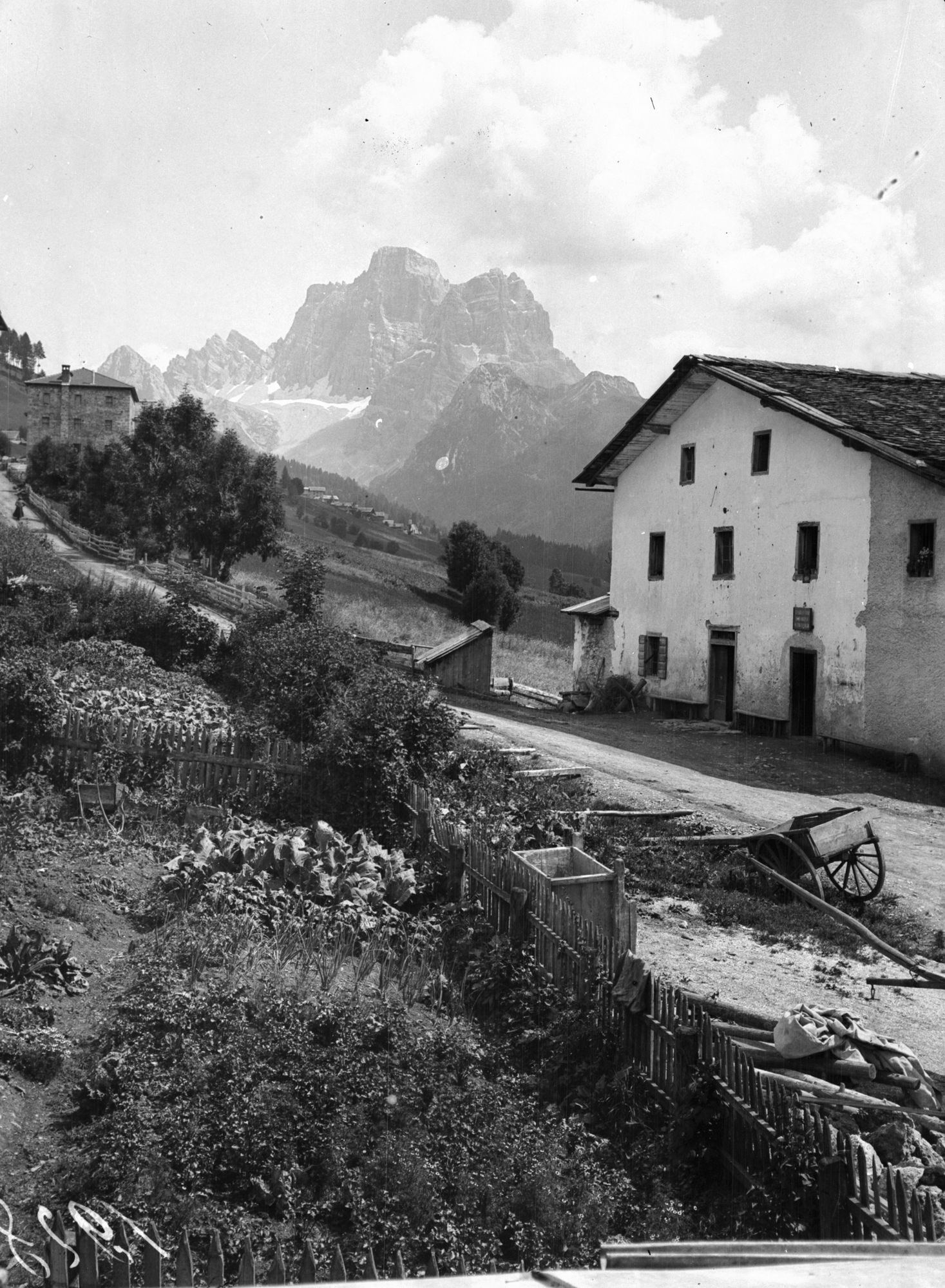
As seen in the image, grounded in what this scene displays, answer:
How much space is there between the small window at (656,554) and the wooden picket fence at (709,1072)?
2257cm

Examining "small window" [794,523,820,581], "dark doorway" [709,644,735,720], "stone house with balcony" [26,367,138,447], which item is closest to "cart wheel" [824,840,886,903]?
"small window" [794,523,820,581]

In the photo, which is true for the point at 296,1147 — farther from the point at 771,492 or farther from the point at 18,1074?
the point at 771,492

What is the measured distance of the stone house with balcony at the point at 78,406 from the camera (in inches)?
4195

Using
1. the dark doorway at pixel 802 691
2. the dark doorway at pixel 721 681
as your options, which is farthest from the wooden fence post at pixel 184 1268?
the dark doorway at pixel 721 681

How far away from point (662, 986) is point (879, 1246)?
5286mm

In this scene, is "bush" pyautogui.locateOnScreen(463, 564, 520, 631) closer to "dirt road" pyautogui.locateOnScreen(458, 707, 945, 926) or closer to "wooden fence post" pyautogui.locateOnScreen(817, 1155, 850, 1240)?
"dirt road" pyautogui.locateOnScreen(458, 707, 945, 926)

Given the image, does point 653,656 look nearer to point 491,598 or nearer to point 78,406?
point 491,598

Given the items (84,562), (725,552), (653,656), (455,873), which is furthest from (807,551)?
(84,562)

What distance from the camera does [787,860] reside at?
44.1 feet

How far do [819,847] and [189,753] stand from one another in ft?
29.1

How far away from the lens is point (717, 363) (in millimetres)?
29594

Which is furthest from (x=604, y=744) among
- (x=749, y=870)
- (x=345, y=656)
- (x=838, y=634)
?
(x=749, y=870)

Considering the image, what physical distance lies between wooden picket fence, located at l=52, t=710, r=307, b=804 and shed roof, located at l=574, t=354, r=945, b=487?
1597 cm

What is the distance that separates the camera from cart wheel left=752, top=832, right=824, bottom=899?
12719 mm
